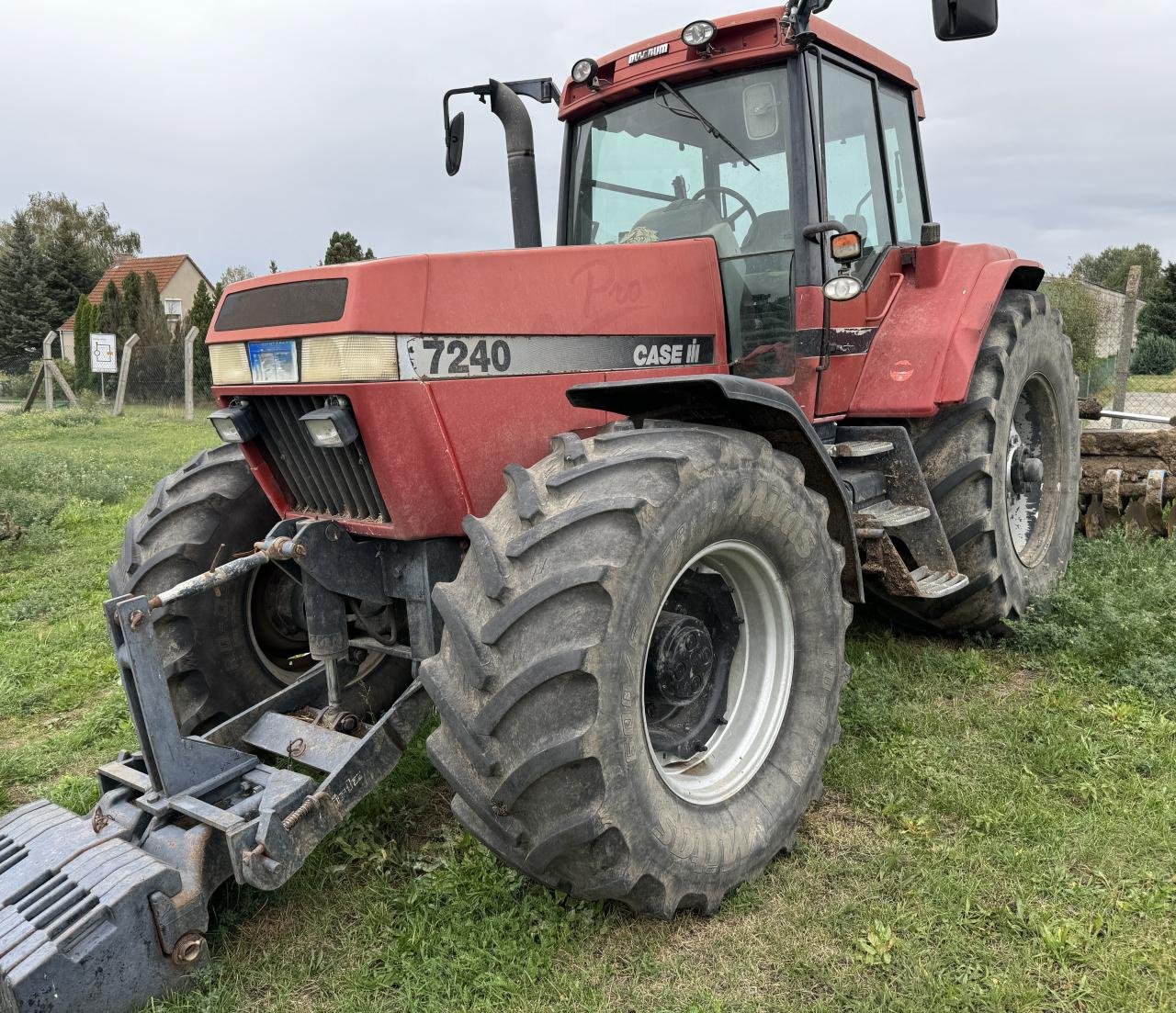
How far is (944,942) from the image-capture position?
2445mm

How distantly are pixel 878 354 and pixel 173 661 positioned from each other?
9.84ft

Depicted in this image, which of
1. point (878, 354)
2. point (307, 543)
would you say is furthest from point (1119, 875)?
point (307, 543)

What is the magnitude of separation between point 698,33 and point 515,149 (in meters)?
0.84

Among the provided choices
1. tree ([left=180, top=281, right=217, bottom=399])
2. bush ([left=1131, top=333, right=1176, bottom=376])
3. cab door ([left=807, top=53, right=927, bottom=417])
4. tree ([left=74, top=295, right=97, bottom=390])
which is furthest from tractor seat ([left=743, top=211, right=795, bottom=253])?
bush ([left=1131, top=333, right=1176, bottom=376])

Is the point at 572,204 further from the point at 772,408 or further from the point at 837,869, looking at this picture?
the point at 837,869

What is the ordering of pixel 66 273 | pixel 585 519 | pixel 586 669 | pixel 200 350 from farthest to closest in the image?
pixel 66 273
pixel 200 350
pixel 585 519
pixel 586 669

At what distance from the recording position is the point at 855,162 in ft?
13.6

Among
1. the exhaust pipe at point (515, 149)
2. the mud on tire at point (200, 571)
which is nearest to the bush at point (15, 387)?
the exhaust pipe at point (515, 149)

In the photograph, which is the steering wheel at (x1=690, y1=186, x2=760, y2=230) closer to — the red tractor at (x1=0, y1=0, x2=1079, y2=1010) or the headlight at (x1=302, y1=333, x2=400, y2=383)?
the red tractor at (x1=0, y1=0, x2=1079, y2=1010)

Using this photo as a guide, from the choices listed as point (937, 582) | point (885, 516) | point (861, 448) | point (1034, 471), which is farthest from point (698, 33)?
point (1034, 471)

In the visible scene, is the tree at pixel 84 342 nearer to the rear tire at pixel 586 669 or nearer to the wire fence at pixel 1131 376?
the wire fence at pixel 1131 376

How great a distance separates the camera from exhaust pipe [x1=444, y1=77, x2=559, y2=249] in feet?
12.5

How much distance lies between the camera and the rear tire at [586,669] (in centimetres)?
222

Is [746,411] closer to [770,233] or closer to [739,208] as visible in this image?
[770,233]
